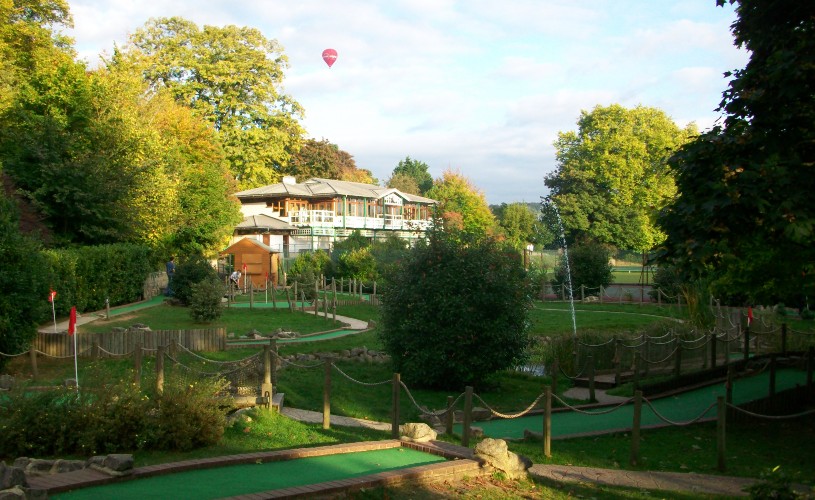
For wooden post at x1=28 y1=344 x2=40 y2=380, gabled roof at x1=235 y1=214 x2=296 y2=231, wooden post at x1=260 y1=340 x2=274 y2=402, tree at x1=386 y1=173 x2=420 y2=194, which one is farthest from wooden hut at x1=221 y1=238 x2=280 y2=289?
tree at x1=386 y1=173 x2=420 y2=194

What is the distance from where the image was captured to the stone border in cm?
744

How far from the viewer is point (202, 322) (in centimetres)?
2528

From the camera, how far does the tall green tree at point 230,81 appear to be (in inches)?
2292

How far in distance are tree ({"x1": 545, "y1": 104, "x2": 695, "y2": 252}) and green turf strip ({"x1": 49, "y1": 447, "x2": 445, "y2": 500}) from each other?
57.5m

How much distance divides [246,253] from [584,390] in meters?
29.6

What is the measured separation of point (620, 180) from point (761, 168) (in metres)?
56.3

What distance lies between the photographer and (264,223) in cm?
5638

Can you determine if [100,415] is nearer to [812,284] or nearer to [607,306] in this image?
[812,284]

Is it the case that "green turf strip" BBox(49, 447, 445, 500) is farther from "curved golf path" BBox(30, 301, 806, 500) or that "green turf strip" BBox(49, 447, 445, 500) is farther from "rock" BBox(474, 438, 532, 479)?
"rock" BBox(474, 438, 532, 479)

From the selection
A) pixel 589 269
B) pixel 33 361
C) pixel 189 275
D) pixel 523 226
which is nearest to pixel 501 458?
pixel 33 361

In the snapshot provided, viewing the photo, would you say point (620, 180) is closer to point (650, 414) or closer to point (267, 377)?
point (650, 414)

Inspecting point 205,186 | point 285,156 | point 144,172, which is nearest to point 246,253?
point 205,186

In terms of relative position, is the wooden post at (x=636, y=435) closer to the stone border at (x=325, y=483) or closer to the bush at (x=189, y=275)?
the stone border at (x=325, y=483)

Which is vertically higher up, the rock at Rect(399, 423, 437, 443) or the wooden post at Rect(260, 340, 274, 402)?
the wooden post at Rect(260, 340, 274, 402)
